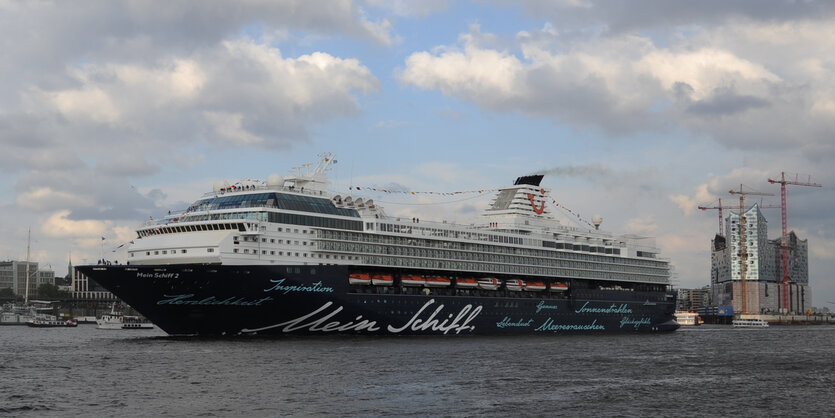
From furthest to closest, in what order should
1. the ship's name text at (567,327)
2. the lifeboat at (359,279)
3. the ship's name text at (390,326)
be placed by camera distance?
the ship's name text at (567,327)
the lifeboat at (359,279)
the ship's name text at (390,326)

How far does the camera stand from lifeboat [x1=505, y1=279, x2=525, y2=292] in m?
88.0

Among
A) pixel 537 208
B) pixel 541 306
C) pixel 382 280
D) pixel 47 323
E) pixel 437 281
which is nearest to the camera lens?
pixel 382 280

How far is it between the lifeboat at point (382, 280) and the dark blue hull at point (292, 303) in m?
0.44

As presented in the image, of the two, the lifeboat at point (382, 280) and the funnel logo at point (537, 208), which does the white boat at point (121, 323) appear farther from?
the lifeboat at point (382, 280)

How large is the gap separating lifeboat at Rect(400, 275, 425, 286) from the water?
9.75m

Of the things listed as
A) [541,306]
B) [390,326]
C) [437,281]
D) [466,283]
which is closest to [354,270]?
[390,326]

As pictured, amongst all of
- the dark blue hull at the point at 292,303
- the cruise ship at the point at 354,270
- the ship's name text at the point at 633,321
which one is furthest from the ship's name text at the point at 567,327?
the ship's name text at the point at 633,321

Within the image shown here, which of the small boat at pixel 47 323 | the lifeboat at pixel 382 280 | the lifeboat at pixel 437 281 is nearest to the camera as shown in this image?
the lifeboat at pixel 382 280

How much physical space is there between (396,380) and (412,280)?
33124mm

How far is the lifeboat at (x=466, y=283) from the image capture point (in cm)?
8288

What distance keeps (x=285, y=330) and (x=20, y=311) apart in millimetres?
137390

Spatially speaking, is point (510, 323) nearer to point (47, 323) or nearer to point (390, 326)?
point (390, 326)

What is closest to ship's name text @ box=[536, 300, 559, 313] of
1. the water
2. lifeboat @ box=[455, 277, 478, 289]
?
lifeboat @ box=[455, 277, 478, 289]

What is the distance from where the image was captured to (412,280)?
78312 mm
